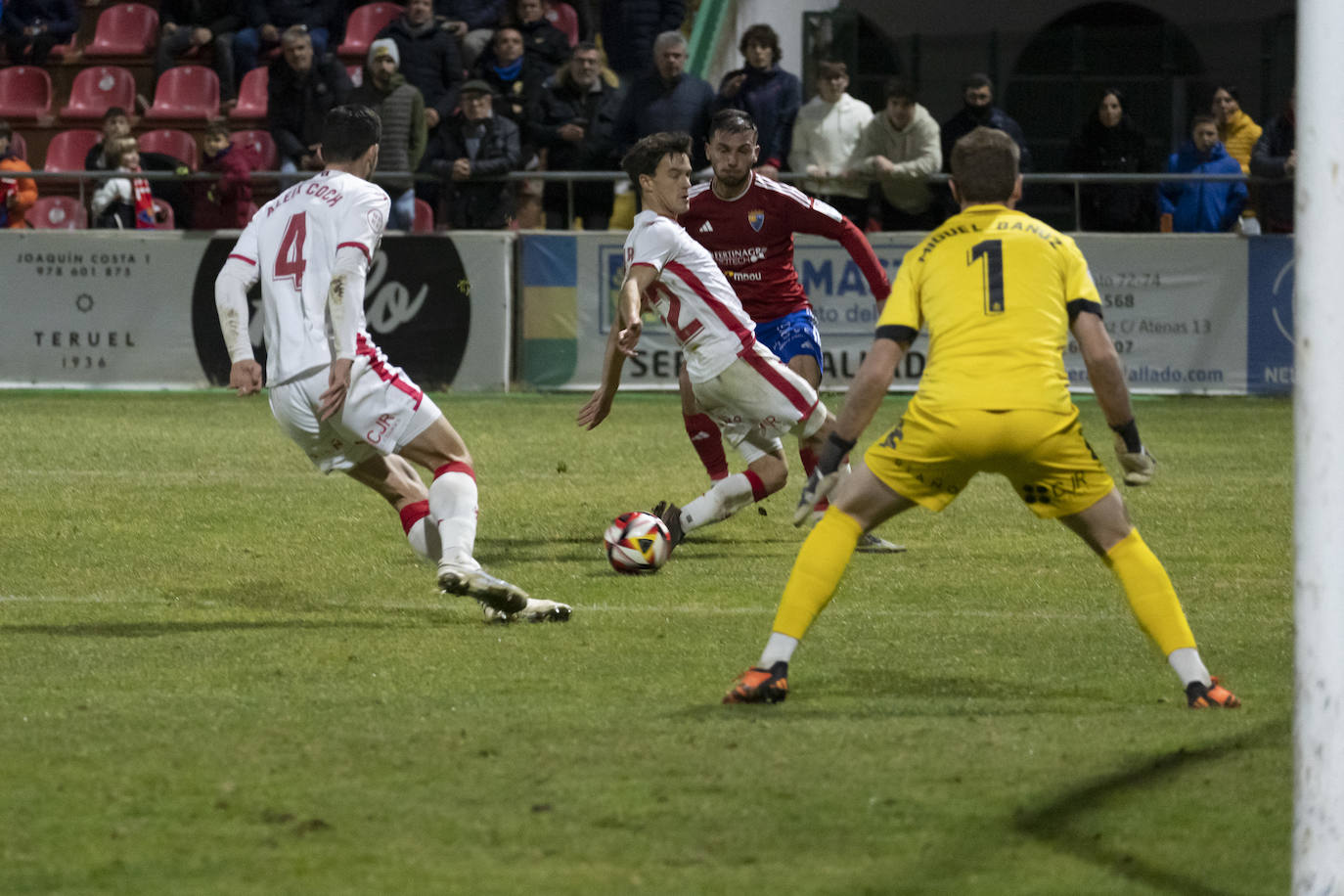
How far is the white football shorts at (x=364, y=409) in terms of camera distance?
695 cm

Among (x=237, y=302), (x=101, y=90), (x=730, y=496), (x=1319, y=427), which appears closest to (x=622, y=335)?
(x=730, y=496)

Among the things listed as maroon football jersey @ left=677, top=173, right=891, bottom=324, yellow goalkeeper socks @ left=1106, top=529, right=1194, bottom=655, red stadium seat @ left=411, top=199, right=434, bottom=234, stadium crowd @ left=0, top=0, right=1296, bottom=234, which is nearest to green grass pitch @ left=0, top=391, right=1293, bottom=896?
yellow goalkeeper socks @ left=1106, top=529, right=1194, bottom=655

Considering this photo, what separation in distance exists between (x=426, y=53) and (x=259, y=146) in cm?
191

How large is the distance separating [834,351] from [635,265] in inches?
308

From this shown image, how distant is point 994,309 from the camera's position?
17.7 feet

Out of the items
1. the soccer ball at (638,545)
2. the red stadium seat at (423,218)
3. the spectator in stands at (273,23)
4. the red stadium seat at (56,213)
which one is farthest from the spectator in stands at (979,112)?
the red stadium seat at (56,213)

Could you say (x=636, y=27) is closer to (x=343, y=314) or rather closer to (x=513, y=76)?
(x=513, y=76)

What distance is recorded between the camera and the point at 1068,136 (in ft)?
65.4

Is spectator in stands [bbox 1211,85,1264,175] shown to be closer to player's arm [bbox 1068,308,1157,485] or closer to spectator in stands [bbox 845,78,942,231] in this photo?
spectator in stands [bbox 845,78,942,231]

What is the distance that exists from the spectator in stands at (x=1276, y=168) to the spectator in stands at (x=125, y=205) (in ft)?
32.4

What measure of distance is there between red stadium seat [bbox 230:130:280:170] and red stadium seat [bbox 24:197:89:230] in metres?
1.65

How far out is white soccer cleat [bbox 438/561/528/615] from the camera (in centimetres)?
678

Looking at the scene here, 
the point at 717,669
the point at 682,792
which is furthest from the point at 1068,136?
the point at 682,792

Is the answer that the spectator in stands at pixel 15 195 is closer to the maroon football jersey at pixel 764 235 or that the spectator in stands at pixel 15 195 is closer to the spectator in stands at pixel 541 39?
the spectator in stands at pixel 541 39
